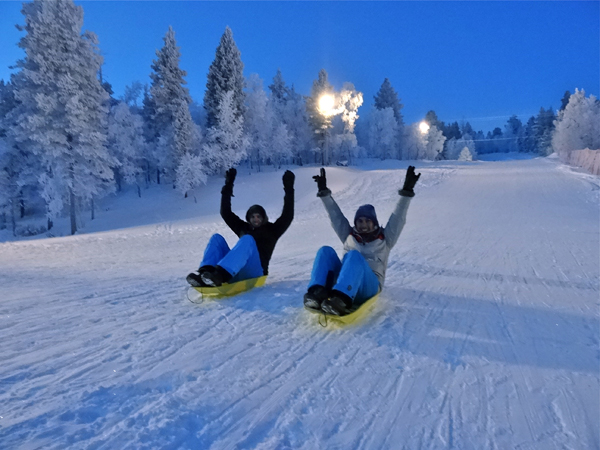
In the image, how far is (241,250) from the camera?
14.0ft

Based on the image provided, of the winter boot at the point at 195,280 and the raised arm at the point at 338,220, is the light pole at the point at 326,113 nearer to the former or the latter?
the raised arm at the point at 338,220

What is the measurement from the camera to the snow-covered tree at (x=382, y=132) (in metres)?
53.6

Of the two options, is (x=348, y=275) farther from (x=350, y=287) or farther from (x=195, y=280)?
(x=195, y=280)

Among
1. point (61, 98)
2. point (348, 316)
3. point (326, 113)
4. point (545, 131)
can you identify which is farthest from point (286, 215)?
point (545, 131)

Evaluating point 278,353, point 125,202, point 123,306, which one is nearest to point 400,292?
point 278,353

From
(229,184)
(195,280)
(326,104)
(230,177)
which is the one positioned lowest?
(195,280)

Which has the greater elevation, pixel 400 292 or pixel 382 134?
pixel 382 134

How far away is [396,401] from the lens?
94.3 inches

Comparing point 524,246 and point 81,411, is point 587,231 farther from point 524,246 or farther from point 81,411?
point 81,411

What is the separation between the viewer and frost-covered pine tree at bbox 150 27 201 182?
98.5ft

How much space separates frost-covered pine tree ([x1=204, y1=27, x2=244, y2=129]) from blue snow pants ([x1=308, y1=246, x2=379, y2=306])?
98.4 ft

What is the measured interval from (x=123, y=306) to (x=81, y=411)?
2111mm

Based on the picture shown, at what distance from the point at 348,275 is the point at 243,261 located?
56.6 inches

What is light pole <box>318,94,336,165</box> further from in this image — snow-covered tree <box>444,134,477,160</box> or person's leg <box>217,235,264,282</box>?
snow-covered tree <box>444,134,477,160</box>
